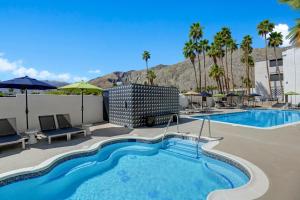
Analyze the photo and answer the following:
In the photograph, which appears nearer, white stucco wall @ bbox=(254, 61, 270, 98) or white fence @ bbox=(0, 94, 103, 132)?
white fence @ bbox=(0, 94, 103, 132)

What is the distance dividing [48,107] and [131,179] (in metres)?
7.08

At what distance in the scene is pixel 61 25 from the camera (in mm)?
13672

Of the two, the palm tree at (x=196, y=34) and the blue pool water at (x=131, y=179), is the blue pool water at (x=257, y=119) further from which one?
the palm tree at (x=196, y=34)

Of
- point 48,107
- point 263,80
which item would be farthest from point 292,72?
point 48,107

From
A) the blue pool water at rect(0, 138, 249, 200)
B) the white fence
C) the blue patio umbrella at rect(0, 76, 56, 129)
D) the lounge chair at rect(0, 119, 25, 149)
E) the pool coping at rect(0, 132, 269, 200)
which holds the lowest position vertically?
the blue pool water at rect(0, 138, 249, 200)

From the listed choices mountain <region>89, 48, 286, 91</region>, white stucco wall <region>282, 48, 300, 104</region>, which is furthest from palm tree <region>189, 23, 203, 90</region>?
mountain <region>89, 48, 286, 91</region>

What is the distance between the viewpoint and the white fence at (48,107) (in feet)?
29.3

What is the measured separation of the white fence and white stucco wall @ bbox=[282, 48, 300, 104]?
28.3 metres

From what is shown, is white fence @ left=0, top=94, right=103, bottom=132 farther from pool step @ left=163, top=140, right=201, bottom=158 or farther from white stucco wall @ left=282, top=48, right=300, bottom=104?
white stucco wall @ left=282, top=48, right=300, bottom=104

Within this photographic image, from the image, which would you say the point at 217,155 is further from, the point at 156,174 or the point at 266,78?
the point at 266,78

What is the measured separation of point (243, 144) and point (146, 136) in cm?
387

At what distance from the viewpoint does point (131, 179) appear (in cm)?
536

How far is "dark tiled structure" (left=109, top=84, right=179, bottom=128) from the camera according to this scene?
10734mm

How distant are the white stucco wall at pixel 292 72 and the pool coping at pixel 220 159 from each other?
27406 mm
